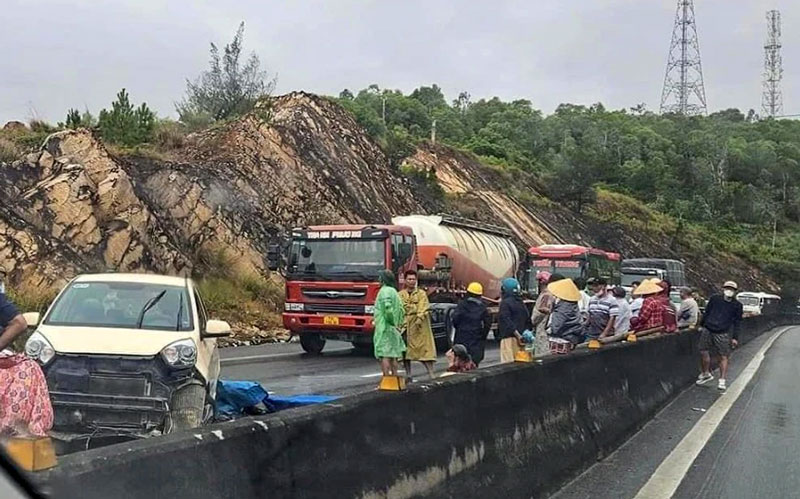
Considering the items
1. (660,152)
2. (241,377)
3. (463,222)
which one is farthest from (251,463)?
(660,152)

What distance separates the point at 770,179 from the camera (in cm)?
11581

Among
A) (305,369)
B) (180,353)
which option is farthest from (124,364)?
(305,369)

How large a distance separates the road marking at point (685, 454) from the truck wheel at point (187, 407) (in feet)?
12.1

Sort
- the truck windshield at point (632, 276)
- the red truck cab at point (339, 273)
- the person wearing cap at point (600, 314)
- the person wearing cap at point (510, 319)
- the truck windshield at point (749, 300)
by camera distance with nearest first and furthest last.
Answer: the person wearing cap at point (510, 319) < the person wearing cap at point (600, 314) < the red truck cab at point (339, 273) < the truck windshield at point (632, 276) < the truck windshield at point (749, 300)

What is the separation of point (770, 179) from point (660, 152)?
1863 centimetres

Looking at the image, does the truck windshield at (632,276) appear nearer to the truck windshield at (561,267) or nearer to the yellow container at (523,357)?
the truck windshield at (561,267)

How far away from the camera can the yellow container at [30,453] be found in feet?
9.35

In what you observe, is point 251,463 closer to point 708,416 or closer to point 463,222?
point 708,416

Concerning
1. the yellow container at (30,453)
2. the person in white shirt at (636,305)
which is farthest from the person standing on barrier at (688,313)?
the yellow container at (30,453)

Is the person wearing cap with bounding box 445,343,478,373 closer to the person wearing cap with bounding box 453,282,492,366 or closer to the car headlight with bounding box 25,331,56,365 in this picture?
the person wearing cap with bounding box 453,282,492,366

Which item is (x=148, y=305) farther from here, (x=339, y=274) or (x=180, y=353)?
(x=339, y=274)

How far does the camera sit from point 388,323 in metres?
12.8

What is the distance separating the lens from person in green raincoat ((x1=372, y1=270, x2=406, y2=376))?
498 inches

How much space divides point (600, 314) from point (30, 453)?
1327 centimetres
